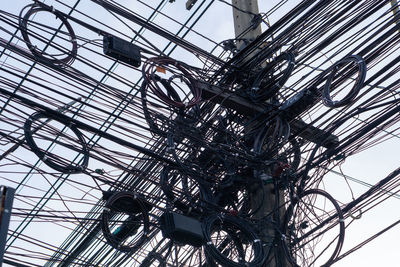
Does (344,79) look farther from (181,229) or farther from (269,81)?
(181,229)

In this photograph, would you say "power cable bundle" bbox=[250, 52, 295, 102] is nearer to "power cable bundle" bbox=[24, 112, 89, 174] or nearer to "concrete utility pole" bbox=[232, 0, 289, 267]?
"concrete utility pole" bbox=[232, 0, 289, 267]

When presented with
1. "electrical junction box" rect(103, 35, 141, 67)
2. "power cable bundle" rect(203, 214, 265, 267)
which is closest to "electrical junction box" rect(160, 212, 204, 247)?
"power cable bundle" rect(203, 214, 265, 267)

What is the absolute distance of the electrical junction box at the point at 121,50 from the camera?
7426 mm

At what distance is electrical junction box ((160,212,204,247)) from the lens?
6.96m

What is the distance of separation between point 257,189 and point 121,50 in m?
2.27

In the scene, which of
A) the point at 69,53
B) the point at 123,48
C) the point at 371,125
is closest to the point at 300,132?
the point at 371,125

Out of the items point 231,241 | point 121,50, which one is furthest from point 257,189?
point 121,50

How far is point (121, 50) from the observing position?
746 cm

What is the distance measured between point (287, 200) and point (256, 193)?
37 cm

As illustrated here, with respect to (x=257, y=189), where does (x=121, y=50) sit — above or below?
above

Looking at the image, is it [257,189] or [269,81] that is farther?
[269,81]

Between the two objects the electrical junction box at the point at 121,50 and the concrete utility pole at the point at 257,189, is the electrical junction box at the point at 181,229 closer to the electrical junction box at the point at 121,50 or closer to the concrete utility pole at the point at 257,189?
the concrete utility pole at the point at 257,189

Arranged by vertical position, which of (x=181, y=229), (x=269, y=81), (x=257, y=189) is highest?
(x=269, y=81)

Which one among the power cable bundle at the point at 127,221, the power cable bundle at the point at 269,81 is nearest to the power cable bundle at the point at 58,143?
the power cable bundle at the point at 127,221
